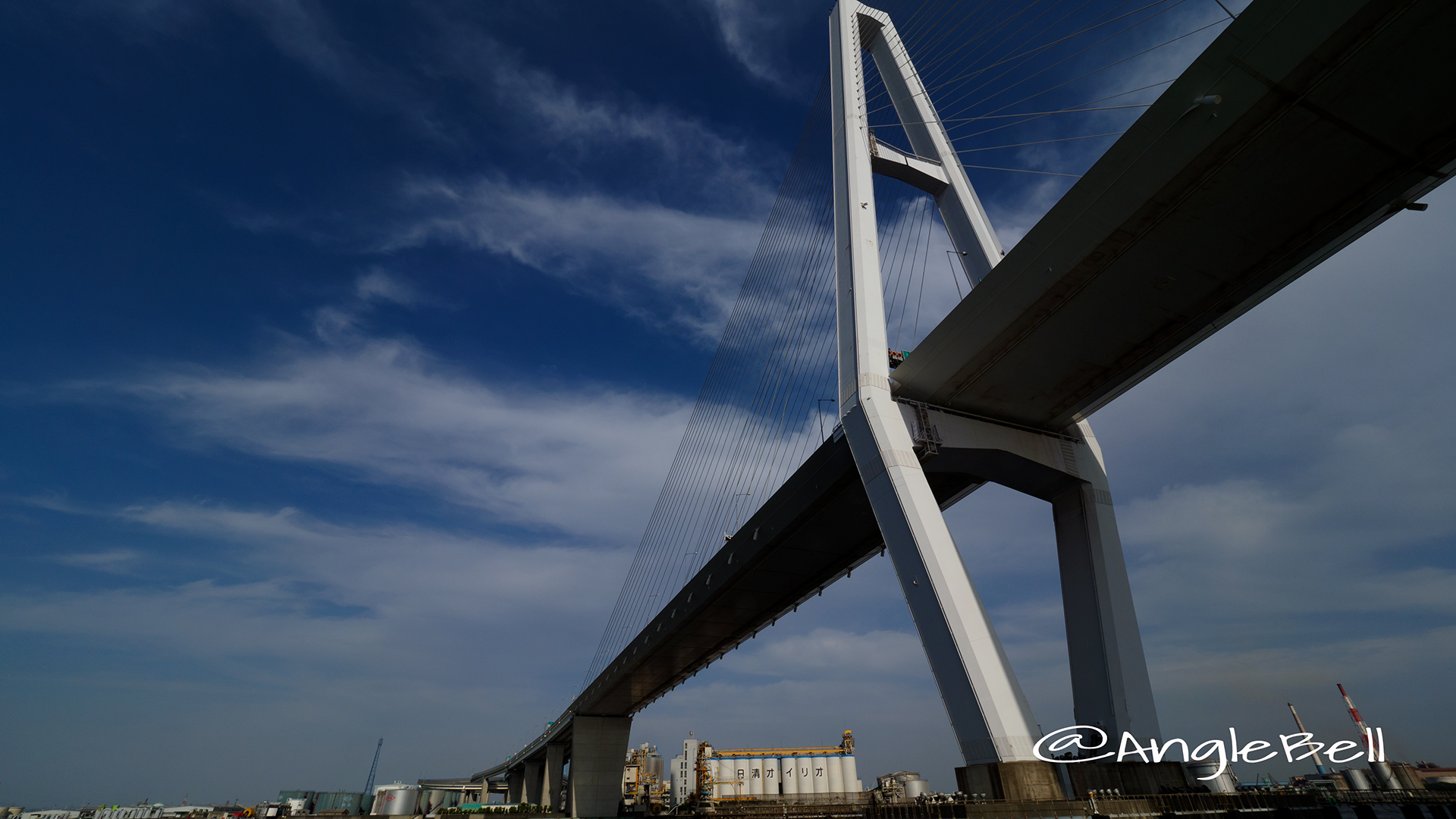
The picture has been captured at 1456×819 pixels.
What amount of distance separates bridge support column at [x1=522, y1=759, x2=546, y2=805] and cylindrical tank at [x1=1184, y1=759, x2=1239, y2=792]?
2779 inches

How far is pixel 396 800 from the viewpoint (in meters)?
67.7

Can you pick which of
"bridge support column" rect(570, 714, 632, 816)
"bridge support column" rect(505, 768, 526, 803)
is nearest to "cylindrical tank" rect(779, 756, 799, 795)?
"bridge support column" rect(570, 714, 632, 816)

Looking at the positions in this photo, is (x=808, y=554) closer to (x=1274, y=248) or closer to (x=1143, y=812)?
(x=1143, y=812)

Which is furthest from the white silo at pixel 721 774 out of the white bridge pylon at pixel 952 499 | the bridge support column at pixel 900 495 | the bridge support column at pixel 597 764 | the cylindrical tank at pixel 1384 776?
the bridge support column at pixel 900 495

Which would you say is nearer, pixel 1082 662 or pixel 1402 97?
pixel 1402 97

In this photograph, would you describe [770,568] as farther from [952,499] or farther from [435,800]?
[435,800]

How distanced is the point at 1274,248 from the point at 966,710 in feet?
33.8

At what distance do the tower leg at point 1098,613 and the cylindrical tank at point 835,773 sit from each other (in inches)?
2589

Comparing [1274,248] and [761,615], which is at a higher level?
[1274,248]

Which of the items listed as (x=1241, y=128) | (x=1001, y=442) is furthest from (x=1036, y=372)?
(x=1241, y=128)

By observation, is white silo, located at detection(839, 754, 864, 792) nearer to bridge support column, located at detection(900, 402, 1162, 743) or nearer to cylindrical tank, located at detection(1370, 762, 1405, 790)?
cylindrical tank, located at detection(1370, 762, 1405, 790)

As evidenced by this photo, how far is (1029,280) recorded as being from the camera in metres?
13.1

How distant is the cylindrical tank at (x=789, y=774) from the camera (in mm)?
70500

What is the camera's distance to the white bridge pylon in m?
12.2
